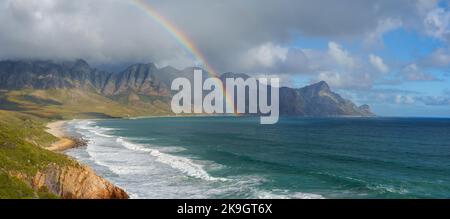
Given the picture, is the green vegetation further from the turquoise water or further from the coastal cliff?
the turquoise water

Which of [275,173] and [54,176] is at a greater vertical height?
[54,176]

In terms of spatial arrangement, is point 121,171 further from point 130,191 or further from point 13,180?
point 13,180

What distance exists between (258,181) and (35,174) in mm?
28385

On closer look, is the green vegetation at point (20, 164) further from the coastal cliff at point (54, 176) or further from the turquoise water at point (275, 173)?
the turquoise water at point (275, 173)

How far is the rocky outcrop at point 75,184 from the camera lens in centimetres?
3700

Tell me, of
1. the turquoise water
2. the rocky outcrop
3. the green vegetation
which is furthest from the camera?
the turquoise water

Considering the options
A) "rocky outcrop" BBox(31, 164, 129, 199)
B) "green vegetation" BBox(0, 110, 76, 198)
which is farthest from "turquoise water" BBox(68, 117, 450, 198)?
"green vegetation" BBox(0, 110, 76, 198)

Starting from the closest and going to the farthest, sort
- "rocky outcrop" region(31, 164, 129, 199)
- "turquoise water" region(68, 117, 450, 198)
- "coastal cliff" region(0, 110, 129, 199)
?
1. "coastal cliff" region(0, 110, 129, 199)
2. "rocky outcrop" region(31, 164, 129, 199)
3. "turquoise water" region(68, 117, 450, 198)

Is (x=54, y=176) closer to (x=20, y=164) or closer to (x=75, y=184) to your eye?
(x=75, y=184)

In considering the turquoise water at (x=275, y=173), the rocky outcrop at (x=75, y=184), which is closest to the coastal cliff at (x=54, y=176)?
the rocky outcrop at (x=75, y=184)

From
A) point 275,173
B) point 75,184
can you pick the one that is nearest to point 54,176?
point 75,184

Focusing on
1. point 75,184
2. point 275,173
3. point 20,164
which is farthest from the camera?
point 275,173

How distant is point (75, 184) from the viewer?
125ft

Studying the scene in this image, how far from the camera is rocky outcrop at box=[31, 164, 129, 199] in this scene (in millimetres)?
37000
